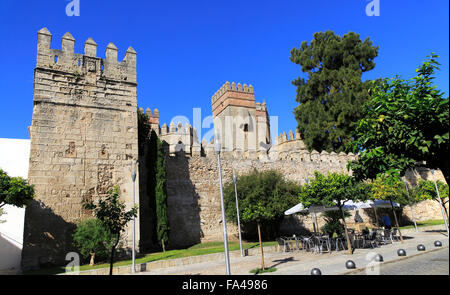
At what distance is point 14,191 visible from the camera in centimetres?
1008

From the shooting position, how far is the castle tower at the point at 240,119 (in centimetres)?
Result: 3662

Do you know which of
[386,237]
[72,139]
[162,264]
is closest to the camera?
[162,264]

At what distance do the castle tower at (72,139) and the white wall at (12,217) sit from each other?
411cm

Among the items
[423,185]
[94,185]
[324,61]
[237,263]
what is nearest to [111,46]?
[94,185]

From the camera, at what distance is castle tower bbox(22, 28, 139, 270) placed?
11469mm

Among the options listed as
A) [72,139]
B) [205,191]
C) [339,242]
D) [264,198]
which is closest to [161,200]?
[205,191]

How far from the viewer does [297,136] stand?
3053cm

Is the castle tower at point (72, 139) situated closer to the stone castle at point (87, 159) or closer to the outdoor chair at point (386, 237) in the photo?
the stone castle at point (87, 159)

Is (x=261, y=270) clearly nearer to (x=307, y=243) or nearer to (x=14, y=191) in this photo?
(x=307, y=243)

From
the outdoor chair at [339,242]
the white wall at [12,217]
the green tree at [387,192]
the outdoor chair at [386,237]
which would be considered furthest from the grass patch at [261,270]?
the white wall at [12,217]

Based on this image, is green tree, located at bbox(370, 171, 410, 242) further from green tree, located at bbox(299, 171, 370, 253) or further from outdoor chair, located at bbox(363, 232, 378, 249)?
green tree, located at bbox(299, 171, 370, 253)

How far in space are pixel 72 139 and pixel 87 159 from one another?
3.57 ft

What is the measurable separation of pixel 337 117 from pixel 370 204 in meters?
14.9

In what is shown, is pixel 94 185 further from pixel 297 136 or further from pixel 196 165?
pixel 297 136
